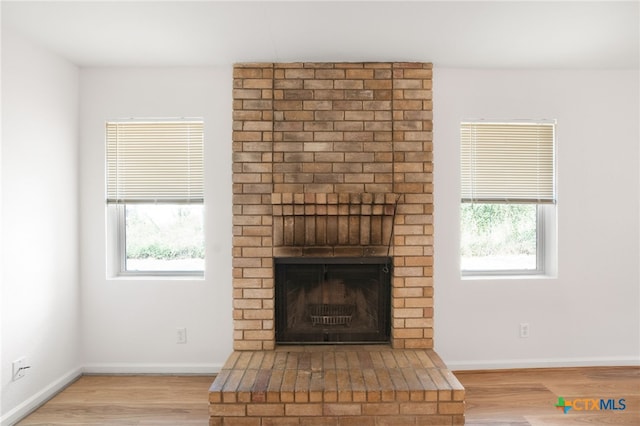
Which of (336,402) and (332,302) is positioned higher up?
(332,302)

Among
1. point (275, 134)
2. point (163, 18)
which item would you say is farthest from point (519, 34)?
point (163, 18)

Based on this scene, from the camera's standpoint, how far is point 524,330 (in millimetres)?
3207

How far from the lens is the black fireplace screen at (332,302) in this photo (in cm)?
305

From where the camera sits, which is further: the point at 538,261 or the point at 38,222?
the point at 538,261

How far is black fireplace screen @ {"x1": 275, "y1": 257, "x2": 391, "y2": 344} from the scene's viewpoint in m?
3.05

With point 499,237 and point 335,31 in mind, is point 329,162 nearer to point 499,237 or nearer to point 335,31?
point 335,31

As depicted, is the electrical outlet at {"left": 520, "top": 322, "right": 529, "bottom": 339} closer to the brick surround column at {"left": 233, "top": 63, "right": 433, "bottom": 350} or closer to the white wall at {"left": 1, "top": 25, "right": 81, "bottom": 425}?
the brick surround column at {"left": 233, "top": 63, "right": 433, "bottom": 350}

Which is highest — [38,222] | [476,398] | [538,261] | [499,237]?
[38,222]

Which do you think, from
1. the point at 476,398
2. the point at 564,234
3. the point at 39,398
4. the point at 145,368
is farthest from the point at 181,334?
the point at 564,234

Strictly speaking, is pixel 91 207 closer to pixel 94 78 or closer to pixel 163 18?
pixel 94 78

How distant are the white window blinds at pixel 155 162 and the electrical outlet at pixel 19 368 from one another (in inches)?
48.4

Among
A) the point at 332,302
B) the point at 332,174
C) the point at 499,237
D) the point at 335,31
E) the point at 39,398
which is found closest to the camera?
the point at 335,31

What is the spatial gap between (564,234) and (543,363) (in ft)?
3.40

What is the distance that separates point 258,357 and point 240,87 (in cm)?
193
